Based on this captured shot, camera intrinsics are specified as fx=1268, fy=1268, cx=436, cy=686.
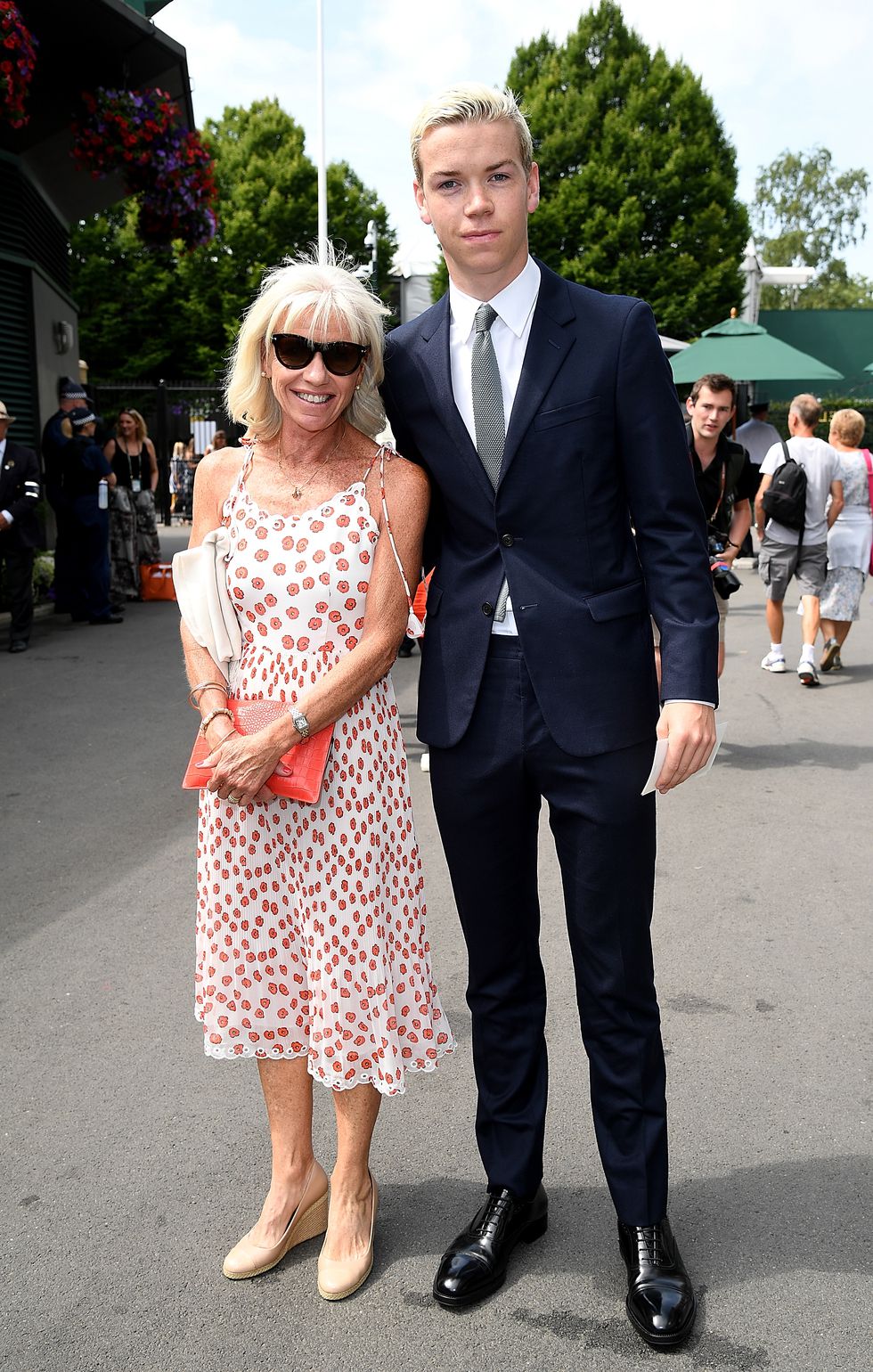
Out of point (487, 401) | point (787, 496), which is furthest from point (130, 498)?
point (487, 401)

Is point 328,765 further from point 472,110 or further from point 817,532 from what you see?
point 817,532

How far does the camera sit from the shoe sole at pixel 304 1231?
269cm

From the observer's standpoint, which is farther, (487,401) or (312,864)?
(312,864)

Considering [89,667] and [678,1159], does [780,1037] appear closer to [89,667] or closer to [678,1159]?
[678,1159]

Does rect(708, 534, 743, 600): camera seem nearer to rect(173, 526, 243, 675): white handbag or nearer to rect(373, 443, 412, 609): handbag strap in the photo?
rect(373, 443, 412, 609): handbag strap

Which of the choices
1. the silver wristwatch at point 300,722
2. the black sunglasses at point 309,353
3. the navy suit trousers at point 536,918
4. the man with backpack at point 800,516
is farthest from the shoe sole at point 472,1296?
the man with backpack at point 800,516

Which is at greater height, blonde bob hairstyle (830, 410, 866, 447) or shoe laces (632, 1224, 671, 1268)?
blonde bob hairstyle (830, 410, 866, 447)

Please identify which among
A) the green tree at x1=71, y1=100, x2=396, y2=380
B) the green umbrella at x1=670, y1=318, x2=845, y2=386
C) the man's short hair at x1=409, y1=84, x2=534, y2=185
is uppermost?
the green tree at x1=71, y1=100, x2=396, y2=380

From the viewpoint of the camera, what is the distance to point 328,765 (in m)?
2.66

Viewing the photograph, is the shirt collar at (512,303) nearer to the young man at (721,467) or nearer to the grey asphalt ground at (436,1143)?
the grey asphalt ground at (436,1143)

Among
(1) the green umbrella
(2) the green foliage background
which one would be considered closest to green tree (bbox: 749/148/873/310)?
(2) the green foliage background

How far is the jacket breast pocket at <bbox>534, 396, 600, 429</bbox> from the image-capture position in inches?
95.6

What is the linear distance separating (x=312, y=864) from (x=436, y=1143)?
1008mm

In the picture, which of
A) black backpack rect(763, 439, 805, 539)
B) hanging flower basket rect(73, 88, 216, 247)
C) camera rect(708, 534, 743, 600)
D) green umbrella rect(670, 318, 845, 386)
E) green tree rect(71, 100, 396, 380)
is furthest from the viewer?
green tree rect(71, 100, 396, 380)
